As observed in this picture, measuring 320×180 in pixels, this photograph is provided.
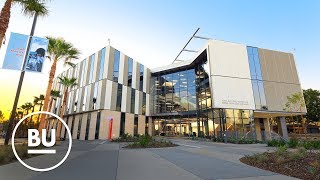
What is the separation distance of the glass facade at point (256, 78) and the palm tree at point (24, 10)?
29.1 meters

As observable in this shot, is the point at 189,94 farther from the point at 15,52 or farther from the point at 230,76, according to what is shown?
the point at 15,52

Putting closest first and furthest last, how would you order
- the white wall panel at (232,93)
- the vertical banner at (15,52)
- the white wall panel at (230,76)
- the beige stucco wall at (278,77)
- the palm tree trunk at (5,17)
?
1. the vertical banner at (15,52)
2. the palm tree trunk at (5,17)
3. the white wall panel at (232,93)
4. the white wall panel at (230,76)
5. the beige stucco wall at (278,77)

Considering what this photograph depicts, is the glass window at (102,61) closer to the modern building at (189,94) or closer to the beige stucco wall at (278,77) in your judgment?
the modern building at (189,94)

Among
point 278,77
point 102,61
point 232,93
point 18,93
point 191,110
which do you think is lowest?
point 18,93

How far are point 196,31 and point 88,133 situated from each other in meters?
24.6

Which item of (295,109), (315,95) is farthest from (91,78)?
(315,95)

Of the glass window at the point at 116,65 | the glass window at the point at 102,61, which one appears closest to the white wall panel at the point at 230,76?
the glass window at the point at 116,65

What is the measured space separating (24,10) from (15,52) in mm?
5459

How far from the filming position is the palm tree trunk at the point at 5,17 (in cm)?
1112

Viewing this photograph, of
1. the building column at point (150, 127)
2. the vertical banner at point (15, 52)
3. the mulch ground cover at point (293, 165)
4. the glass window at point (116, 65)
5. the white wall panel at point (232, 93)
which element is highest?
the glass window at point (116, 65)

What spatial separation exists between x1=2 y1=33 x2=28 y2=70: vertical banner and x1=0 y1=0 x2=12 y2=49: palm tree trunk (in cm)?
149

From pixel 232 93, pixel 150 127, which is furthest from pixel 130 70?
pixel 232 93

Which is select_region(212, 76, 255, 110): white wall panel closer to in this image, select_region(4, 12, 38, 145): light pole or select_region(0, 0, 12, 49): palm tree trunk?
select_region(4, 12, 38, 145): light pole

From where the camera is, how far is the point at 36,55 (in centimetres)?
1105
